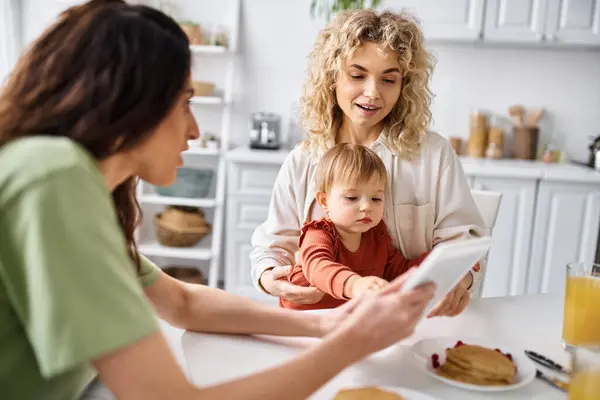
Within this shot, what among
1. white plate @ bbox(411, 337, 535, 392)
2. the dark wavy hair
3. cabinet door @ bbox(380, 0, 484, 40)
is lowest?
white plate @ bbox(411, 337, 535, 392)

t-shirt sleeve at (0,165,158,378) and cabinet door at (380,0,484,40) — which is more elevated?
cabinet door at (380,0,484,40)

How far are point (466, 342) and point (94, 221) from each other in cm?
74

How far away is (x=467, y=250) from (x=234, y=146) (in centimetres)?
326

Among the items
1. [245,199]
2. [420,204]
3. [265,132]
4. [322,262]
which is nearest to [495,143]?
[265,132]

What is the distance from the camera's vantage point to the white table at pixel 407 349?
0.97 m

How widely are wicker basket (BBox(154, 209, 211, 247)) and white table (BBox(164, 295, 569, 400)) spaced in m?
2.50

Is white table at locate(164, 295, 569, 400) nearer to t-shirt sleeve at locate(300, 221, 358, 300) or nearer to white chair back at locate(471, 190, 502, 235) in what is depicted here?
t-shirt sleeve at locate(300, 221, 358, 300)

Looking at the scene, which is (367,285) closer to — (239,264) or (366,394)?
(366,394)

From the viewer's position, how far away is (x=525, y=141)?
3789 millimetres

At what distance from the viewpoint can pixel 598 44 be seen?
137 inches

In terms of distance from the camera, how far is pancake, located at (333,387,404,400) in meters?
0.85

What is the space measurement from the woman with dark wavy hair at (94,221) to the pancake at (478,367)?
140 mm

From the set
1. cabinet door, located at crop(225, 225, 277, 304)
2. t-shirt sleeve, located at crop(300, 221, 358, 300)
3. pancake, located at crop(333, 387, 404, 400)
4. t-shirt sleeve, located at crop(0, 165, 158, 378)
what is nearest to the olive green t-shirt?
t-shirt sleeve, located at crop(0, 165, 158, 378)

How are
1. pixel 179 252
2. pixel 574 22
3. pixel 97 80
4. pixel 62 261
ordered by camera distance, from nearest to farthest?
pixel 62 261 → pixel 97 80 → pixel 574 22 → pixel 179 252
